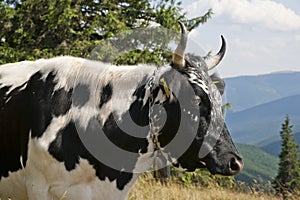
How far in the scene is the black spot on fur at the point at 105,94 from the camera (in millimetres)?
4855

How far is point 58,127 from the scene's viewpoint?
185 inches

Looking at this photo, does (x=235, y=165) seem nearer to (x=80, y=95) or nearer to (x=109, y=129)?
(x=109, y=129)

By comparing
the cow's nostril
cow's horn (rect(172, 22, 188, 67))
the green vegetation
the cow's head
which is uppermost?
cow's horn (rect(172, 22, 188, 67))

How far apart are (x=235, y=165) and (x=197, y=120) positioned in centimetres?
55

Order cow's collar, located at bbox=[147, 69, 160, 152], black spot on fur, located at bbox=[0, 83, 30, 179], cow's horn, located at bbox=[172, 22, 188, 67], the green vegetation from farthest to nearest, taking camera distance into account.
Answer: the green vegetation
black spot on fur, located at bbox=[0, 83, 30, 179]
cow's collar, located at bbox=[147, 69, 160, 152]
cow's horn, located at bbox=[172, 22, 188, 67]

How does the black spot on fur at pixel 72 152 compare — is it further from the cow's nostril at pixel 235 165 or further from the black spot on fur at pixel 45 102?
the cow's nostril at pixel 235 165

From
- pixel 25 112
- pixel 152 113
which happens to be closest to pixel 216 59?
pixel 152 113

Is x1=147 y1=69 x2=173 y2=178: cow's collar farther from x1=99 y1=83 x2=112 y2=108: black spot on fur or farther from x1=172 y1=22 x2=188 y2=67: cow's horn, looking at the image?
x1=99 y1=83 x2=112 y2=108: black spot on fur

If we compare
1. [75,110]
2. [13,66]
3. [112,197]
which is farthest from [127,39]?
[112,197]

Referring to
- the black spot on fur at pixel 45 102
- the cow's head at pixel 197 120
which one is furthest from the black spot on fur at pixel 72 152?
the cow's head at pixel 197 120

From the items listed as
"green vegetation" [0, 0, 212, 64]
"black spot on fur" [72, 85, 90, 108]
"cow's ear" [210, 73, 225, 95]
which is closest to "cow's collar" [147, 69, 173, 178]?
"black spot on fur" [72, 85, 90, 108]

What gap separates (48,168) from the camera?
4641 mm

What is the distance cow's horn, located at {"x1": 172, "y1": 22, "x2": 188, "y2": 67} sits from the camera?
14.8 ft

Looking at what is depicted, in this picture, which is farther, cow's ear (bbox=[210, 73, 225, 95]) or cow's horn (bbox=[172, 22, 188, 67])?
cow's ear (bbox=[210, 73, 225, 95])
